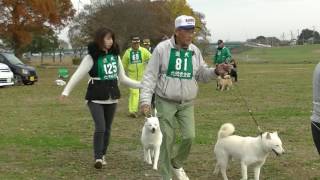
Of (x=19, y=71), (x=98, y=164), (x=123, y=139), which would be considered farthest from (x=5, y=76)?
(x=98, y=164)

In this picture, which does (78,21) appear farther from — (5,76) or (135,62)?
(135,62)

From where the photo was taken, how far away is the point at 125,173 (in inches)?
294

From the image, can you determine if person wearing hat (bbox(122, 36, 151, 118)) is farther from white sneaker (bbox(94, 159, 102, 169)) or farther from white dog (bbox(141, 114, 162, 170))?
white sneaker (bbox(94, 159, 102, 169))

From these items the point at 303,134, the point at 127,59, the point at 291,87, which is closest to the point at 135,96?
the point at 127,59

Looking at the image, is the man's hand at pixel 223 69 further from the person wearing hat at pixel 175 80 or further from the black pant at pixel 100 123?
the black pant at pixel 100 123

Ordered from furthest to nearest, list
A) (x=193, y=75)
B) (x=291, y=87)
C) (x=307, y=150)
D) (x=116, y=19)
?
(x=116, y=19) < (x=291, y=87) < (x=307, y=150) < (x=193, y=75)

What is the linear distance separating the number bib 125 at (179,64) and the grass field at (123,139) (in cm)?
166

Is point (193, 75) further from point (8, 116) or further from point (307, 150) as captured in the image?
point (8, 116)

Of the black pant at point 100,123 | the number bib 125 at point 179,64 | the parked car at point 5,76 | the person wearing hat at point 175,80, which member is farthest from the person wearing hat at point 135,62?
the parked car at point 5,76

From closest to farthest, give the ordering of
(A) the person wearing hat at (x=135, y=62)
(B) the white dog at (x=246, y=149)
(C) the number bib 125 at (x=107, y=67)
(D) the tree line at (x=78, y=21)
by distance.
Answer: (B) the white dog at (x=246, y=149) < (C) the number bib 125 at (x=107, y=67) < (A) the person wearing hat at (x=135, y=62) < (D) the tree line at (x=78, y=21)

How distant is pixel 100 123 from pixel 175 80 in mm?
1870

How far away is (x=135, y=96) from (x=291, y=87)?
1059cm

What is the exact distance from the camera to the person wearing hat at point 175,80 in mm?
6047

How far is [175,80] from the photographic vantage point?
6.11m
